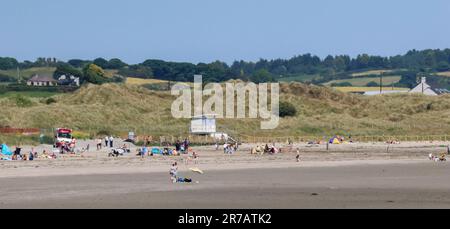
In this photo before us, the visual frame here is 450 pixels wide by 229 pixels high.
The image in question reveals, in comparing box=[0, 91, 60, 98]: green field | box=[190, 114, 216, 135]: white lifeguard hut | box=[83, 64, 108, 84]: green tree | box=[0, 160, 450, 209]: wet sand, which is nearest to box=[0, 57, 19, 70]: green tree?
box=[83, 64, 108, 84]: green tree

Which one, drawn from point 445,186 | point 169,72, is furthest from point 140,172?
point 169,72

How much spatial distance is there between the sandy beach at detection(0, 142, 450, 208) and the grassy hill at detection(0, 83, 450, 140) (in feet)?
63.1

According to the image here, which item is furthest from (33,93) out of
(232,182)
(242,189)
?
(242,189)

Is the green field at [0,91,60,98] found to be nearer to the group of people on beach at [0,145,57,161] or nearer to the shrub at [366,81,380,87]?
the group of people on beach at [0,145,57,161]

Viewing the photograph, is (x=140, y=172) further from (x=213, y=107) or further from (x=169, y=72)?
(x=169, y=72)

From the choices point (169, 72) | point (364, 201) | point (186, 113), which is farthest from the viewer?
point (169, 72)

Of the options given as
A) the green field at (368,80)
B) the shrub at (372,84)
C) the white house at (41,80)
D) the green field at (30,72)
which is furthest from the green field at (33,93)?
the green field at (368,80)

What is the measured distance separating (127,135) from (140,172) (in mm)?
23402

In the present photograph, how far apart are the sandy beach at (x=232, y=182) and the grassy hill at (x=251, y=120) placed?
63.1 feet

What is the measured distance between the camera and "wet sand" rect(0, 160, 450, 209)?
21.4 m

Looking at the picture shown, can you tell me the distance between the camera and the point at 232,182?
27312mm

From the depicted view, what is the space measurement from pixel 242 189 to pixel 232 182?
2.45 meters

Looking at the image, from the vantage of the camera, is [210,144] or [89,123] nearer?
[210,144]

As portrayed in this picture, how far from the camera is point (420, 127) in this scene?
67000 mm
